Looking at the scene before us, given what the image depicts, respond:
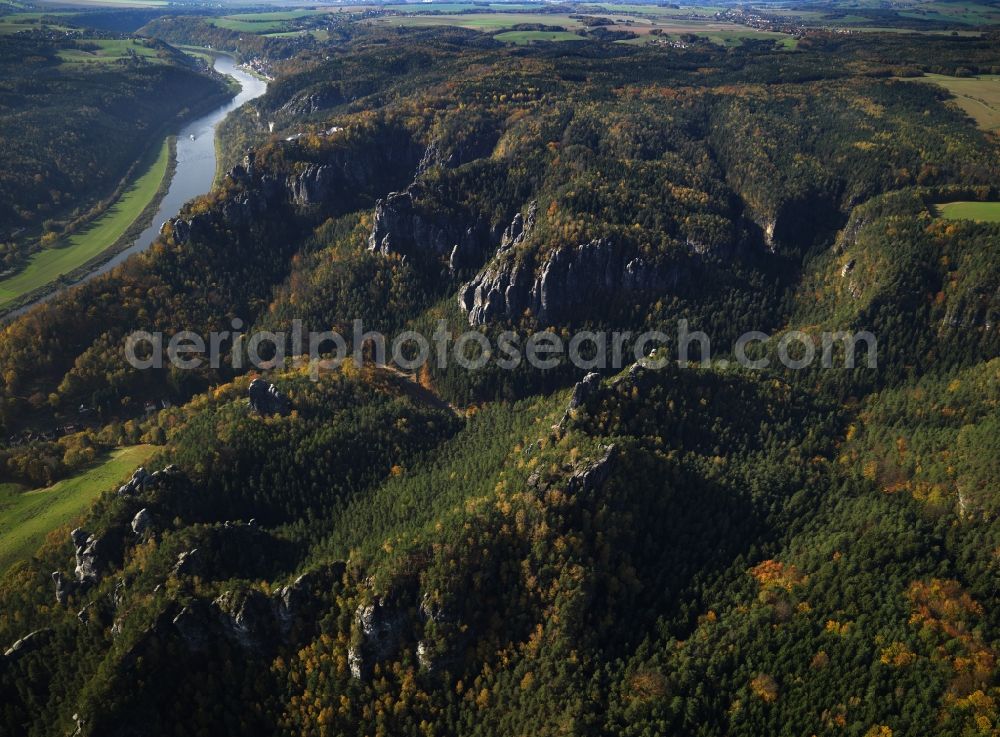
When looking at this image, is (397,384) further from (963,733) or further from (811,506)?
(963,733)

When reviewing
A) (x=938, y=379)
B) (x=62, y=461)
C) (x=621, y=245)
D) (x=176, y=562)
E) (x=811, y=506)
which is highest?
(x=621, y=245)

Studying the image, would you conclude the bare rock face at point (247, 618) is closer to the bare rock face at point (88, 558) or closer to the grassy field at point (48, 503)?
the bare rock face at point (88, 558)

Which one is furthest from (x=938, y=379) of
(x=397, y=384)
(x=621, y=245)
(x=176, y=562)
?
(x=176, y=562)

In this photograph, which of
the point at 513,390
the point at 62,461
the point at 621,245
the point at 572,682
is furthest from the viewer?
the point at 621,245

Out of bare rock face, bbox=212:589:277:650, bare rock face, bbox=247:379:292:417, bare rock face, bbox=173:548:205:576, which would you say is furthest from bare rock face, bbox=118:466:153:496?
bare rock face, bbox=212:589:277:650

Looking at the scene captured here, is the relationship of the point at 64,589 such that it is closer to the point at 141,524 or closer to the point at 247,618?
the point at 141,524

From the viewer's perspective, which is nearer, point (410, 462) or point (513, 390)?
point (410, 462)

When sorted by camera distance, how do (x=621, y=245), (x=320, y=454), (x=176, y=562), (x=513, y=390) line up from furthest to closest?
1. (x=621, y=245)
2. (x=513, y=390)
3. (x=320, y=454)
4. (x=176, y=562)
